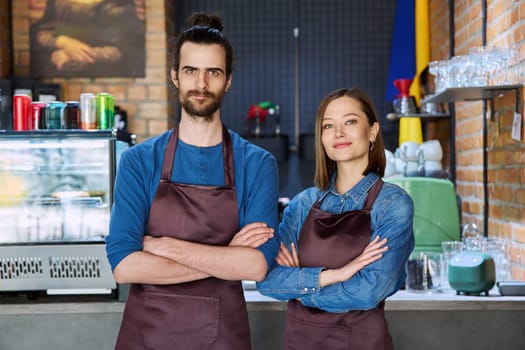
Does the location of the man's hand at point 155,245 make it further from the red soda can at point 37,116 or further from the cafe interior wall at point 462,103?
the cafe interior wall at point 462,103

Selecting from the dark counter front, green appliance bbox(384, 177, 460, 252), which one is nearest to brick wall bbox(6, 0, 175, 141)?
green appliance bbox(384, 177, 460, 252)

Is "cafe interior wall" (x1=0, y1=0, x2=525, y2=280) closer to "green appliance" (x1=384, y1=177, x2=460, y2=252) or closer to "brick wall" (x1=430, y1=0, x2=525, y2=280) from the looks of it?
"brick wall" (x1=430, y1=0, x2=525, y2=280)

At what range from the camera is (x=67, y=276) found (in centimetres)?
244

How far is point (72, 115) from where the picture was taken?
8.32ft

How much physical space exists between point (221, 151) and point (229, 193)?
120mm

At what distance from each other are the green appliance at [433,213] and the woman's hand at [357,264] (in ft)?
4.60

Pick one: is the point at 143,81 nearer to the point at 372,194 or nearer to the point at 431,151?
the point at 431,151

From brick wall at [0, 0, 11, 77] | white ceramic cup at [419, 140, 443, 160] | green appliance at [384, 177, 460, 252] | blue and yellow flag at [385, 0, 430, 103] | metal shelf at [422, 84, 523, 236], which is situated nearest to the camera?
metal shelf at [422, 84, 523, 236]

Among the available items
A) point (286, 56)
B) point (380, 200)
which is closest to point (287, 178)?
point (286, 56)

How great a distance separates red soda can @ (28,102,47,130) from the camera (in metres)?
2.51

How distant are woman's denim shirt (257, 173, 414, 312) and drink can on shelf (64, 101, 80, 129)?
94 centimetres

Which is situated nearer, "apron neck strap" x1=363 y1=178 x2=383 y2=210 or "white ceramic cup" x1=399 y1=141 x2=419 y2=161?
"apron neck strap" x1=363 y1=178 x2=383 y2=210

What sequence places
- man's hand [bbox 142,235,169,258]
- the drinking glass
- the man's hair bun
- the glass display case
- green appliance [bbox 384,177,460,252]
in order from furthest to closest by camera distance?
green appliance [bbox 384,177,460,252] < the drinking glass < the glass display case < the man's hair bun < man's hand [bbox 142,235,169,258]

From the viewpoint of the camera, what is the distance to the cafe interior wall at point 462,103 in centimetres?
301
